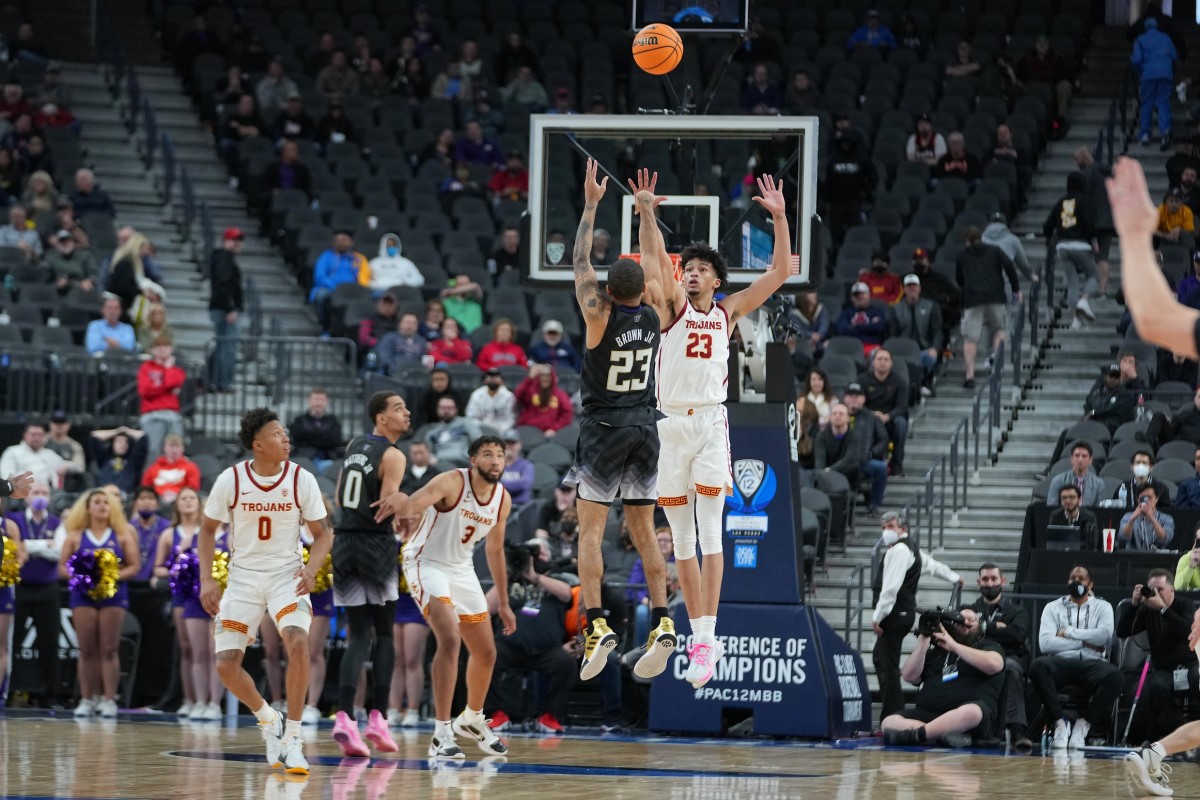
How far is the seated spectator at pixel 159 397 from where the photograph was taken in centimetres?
2047

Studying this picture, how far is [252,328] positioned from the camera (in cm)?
2369

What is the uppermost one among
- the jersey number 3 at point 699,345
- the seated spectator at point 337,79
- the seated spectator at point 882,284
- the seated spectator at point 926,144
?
the seated spectator at point 337,79

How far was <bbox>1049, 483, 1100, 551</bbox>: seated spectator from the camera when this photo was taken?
56.1ft

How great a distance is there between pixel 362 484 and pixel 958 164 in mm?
13547

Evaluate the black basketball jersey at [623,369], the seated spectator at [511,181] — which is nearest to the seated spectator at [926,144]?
the seated spectator at [511,181]

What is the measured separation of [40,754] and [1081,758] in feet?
25.0

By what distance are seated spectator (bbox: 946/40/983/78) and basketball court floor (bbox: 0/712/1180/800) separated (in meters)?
14.2

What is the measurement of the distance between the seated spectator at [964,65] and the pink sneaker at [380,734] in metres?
16.7

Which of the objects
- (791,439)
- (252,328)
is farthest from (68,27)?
(791,439)

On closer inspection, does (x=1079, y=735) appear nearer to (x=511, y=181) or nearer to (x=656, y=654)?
(x=656, y=654)

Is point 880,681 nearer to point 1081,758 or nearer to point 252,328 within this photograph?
point 1081,758

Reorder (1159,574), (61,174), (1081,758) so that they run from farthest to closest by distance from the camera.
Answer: (61,174)
(1159,574)
(1081,758)

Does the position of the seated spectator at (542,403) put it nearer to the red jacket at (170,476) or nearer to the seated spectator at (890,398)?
the seated spectator at (890,398)

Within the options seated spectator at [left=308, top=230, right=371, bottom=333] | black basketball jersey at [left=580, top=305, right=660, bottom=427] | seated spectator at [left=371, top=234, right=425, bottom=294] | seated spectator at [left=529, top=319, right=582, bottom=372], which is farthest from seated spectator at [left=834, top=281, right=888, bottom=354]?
black basketball jersey at [left=580, top=305, right=660, bottom=427]
